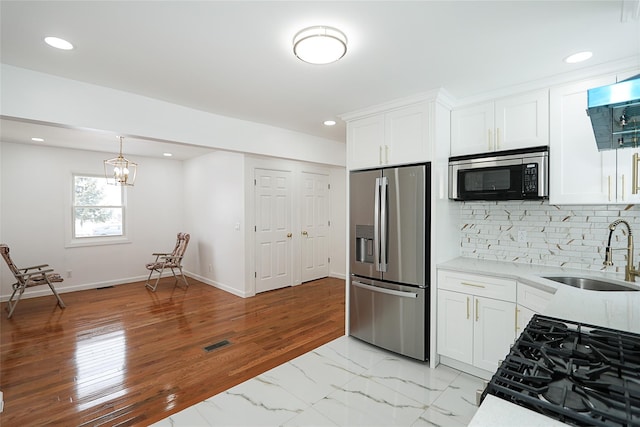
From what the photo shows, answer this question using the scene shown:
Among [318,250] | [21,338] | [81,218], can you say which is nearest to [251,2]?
[21,338]

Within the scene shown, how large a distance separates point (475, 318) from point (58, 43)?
12.1ft

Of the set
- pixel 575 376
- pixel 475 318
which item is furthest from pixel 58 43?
pixel 475 318

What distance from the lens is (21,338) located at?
3.43 metres

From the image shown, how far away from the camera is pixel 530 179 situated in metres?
2.52

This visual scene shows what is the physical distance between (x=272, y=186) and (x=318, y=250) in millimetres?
1615

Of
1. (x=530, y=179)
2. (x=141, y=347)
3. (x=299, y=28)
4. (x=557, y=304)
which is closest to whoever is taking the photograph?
(x=557, y=304)

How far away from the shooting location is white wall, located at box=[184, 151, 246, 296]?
5.00 meters

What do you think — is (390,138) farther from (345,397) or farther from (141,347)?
(141,347)

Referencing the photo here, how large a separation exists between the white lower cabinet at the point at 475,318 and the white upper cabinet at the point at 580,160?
0.88 m

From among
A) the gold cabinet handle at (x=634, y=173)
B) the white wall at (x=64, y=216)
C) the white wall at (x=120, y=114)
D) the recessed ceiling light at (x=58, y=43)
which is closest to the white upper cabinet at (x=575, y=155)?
the gold cabinet handle at (x=634, y=173)

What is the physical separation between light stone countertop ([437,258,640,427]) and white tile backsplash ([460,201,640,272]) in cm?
11

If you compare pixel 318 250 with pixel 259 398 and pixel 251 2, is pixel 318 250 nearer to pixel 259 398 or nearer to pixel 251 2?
pixel 259 398

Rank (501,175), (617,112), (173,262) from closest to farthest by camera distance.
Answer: (617,112) → (501,175) → (173,262)

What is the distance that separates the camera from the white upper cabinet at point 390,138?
9.37 ft
